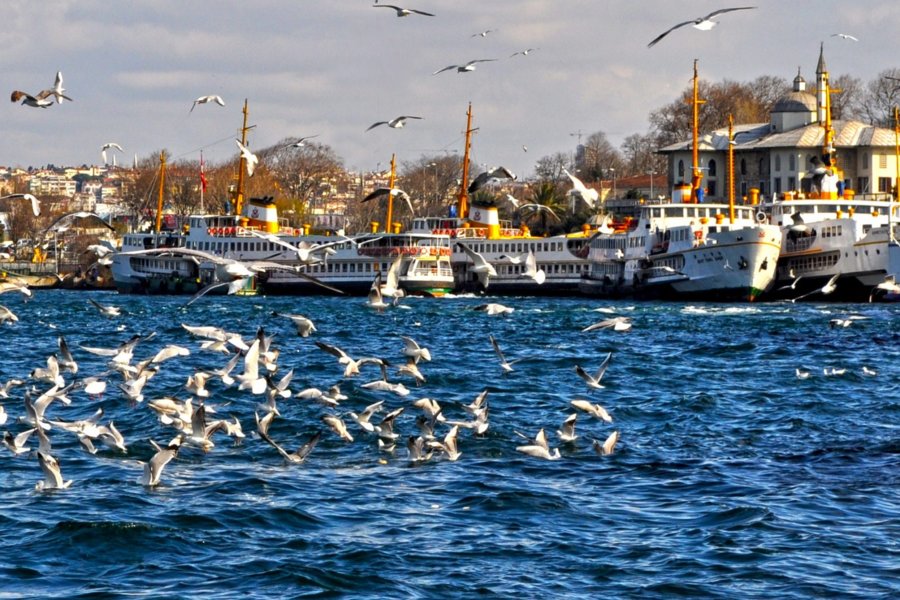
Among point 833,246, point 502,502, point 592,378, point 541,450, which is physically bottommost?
point 502,502

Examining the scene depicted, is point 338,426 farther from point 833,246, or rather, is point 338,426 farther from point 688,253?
point 688,253

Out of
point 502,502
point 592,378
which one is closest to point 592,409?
point 592,378

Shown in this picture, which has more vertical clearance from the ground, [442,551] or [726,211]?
[726,211]

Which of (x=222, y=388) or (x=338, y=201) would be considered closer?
(x=222, y=388)

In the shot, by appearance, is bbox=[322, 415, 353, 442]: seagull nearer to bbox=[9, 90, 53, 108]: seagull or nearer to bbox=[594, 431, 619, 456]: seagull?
bbox=[594, 431, 619, 456]: seagull

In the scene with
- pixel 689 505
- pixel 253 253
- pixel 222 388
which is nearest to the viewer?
pixel 689 505

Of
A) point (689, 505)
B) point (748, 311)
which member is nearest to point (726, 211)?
point (748, 311)

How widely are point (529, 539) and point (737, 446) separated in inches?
259

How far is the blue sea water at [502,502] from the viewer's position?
563 inches

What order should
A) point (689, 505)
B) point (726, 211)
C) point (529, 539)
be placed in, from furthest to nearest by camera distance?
point (726, 211) → point (689, 505) → point (529, 539)

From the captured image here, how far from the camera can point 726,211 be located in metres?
73.1

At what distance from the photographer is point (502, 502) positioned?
17.2m

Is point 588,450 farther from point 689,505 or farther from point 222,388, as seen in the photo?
point 222,388

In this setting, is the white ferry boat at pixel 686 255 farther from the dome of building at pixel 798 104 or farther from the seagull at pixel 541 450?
the seagull at pixel 541 450
